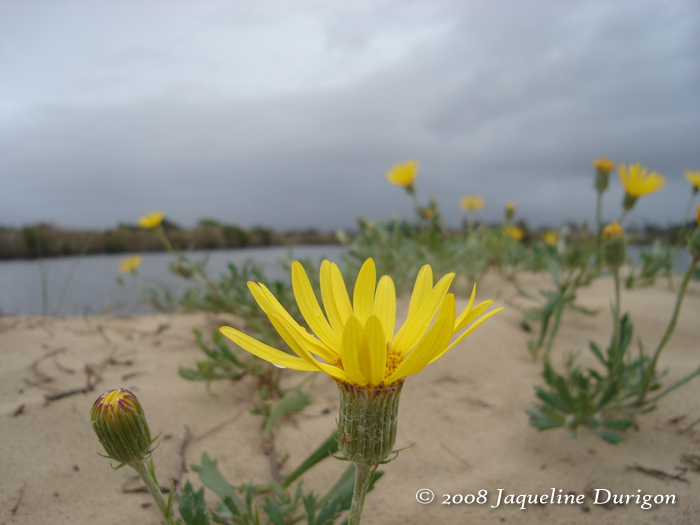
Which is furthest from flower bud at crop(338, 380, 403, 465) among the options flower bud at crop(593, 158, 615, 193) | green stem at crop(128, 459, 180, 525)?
flower bud at crop(593, 158, 615, 193)

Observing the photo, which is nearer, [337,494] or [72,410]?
[337,494]

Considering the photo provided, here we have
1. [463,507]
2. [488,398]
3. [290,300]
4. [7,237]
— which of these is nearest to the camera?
[463,507]

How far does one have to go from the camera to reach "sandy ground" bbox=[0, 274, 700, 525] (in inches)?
45.2

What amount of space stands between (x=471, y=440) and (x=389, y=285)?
34.0 inches

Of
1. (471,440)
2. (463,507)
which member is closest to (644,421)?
(471,440)

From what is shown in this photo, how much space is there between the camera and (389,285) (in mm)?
1040

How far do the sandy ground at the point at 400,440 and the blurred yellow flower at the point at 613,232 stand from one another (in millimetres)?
708

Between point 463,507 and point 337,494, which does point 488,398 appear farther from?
point 337,494

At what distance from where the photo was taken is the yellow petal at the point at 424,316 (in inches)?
35.7

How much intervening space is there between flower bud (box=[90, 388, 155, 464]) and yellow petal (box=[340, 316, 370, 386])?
46 centimetres

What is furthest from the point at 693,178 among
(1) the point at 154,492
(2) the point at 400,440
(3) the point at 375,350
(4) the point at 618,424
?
(1) the point at 154,492

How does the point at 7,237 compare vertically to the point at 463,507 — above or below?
above

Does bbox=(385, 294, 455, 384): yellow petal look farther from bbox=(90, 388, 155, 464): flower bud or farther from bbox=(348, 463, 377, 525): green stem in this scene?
bbox=(90, 388, 155, 464): flower bud

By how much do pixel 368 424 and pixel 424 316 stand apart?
29 centimetres
